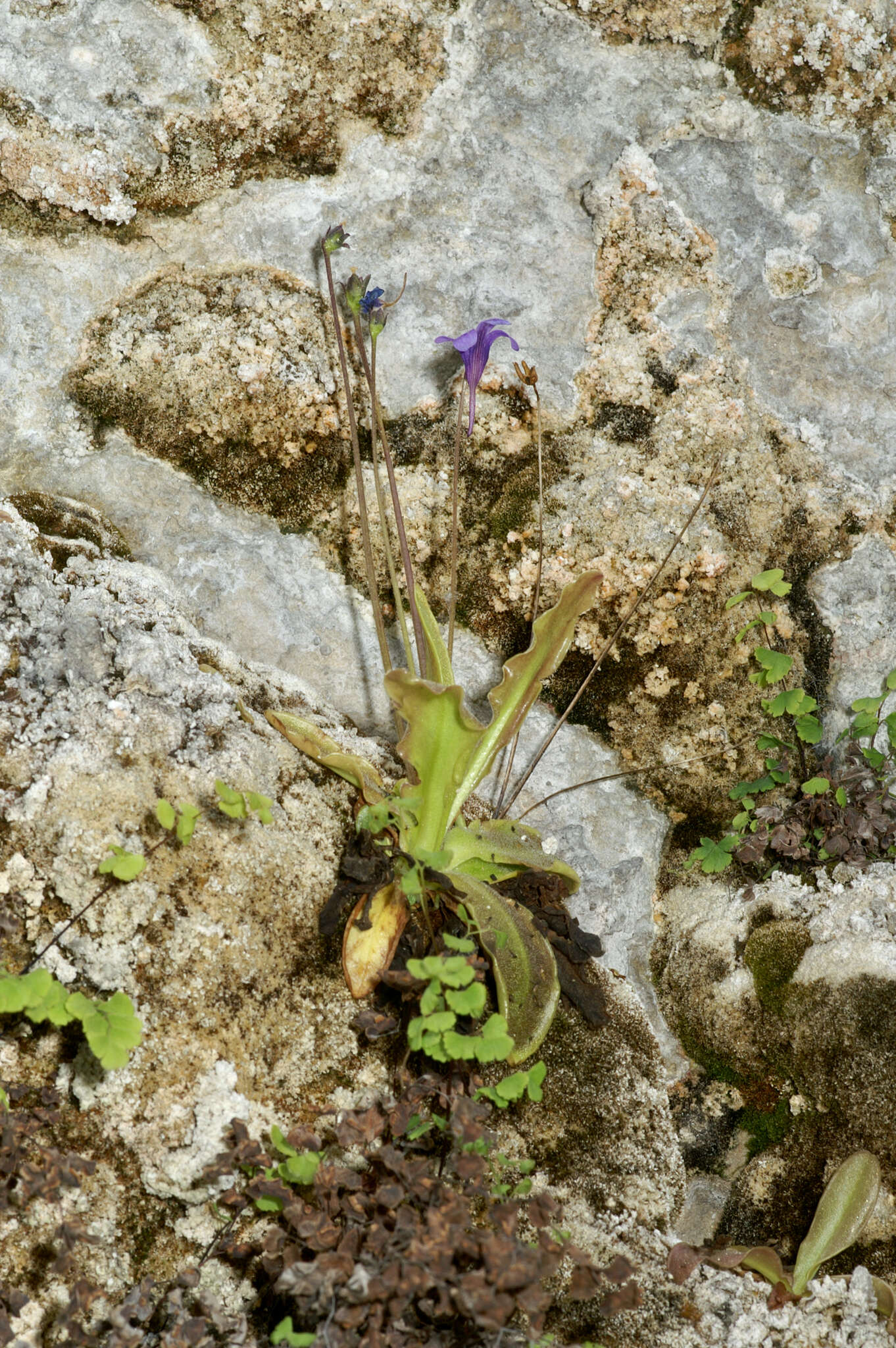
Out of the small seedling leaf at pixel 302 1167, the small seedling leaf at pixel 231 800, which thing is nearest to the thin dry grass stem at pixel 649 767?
the small seedling leaf at pixel 231 800

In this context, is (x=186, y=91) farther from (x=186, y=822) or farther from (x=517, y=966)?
(x=517, y=966)

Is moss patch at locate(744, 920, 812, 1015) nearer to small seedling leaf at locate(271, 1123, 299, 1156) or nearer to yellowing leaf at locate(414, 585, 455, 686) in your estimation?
yellowing leaf at locate(414, 585, 455, 686)

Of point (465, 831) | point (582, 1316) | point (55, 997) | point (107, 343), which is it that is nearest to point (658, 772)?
point (465, 831)

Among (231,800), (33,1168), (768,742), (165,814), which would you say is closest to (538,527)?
(768,742)

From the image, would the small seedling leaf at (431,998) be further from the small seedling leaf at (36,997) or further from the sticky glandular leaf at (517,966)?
the small seedling leaf at (36,997)

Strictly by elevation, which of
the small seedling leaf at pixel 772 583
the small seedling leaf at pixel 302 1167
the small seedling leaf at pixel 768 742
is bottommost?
the small seedling leaf at pixel 302 1167

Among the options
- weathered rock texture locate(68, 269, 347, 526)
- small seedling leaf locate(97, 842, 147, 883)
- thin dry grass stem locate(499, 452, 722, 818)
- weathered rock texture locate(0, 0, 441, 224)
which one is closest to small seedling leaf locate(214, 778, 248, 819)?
small seedling leaf locate(97, 842, 147, 883)
